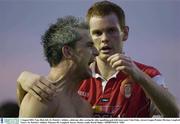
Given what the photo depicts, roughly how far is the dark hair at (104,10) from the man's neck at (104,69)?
9.4 inches

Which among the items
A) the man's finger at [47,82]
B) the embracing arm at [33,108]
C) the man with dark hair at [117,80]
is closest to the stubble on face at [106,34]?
A: the man with dark hair at [117,80]

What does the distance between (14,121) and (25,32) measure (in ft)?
1.74

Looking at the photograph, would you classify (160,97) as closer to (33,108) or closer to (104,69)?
(104,69)

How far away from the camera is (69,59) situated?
244 cm

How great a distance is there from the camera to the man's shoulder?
237 cm

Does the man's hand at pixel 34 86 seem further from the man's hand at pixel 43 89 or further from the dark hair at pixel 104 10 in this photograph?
the dark hair at pixel 104 10

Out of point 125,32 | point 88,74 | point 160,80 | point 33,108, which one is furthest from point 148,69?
point 33,108

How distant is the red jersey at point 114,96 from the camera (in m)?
2.39

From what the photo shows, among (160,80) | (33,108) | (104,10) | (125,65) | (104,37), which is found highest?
(104,10)

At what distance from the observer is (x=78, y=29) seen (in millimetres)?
2428

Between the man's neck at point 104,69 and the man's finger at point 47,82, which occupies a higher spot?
the man's neck at point 104,69

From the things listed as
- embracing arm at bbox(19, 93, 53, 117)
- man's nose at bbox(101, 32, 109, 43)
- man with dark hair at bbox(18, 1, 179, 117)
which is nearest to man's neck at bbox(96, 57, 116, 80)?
man with dark hair at bbox(18, 1, 179, 117)

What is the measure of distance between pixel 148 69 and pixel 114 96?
0.26 m

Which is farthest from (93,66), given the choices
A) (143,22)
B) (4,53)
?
(4,53)
